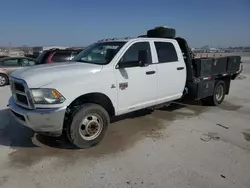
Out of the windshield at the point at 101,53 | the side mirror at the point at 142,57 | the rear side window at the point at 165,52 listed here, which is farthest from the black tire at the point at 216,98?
the windshield at the point at 101,53

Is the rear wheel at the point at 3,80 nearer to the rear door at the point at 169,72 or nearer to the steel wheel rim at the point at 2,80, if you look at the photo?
the steel wheel rim at the point at 2,80

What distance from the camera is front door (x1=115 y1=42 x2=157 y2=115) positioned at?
439cm

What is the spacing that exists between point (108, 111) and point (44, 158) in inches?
58.4

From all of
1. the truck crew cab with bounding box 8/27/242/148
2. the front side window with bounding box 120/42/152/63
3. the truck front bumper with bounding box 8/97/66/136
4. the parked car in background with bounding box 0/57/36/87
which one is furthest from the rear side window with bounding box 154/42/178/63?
the parked car in background with bounding box 0/57/36/87

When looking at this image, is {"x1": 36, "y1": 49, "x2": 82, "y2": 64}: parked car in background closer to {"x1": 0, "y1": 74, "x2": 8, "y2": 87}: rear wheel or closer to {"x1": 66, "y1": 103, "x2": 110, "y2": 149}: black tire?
{"x1": 0, "y1": 74, "x2": 8, "y2": 87}: rear wheel

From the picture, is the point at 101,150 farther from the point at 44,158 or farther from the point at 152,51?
the point at 152,51

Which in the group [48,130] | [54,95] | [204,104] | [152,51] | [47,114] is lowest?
[204,104]

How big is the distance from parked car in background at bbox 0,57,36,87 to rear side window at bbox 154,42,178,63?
9.33 m

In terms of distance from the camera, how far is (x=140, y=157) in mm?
3768

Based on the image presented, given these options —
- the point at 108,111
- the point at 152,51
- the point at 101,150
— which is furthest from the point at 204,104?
the point at 101,150

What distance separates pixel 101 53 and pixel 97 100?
1137 millimetres

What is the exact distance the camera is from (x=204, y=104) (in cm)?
739

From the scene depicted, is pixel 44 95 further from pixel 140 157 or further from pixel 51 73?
pixel 140 157

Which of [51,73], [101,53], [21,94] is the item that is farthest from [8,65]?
[51,73]
